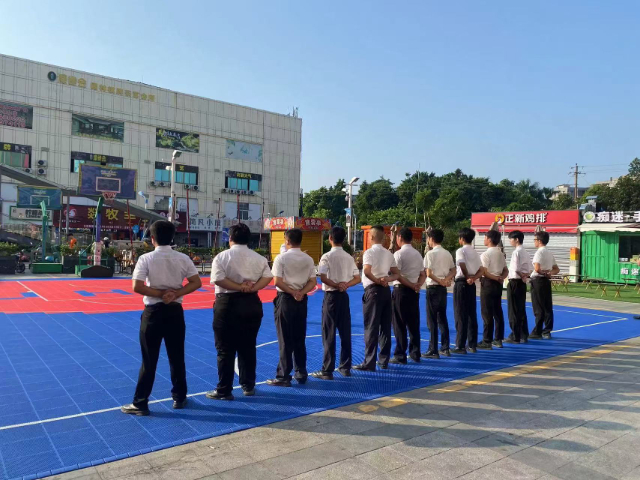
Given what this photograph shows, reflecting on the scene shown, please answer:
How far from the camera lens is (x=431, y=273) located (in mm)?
6617

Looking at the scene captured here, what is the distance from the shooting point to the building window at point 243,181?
168 ft

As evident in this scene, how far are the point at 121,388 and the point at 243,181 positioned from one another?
48210 millimetres

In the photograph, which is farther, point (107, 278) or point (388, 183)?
point (388, 183)

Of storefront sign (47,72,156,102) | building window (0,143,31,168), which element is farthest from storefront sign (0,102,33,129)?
storefront sign (47,72,156,102)

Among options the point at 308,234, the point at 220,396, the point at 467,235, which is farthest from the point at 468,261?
the point at 308,234

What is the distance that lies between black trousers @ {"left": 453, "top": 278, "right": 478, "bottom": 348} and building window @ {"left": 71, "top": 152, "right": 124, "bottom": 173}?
132 feet

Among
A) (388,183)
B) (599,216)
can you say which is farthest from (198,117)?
(599,216)

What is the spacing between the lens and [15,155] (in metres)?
39.1

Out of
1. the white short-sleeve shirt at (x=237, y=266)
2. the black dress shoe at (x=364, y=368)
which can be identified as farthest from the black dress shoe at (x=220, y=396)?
the black dress shoe at (x=364, y=368)

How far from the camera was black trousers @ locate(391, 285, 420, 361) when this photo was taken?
6258mm

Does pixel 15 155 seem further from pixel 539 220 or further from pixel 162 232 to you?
pixel 162 232

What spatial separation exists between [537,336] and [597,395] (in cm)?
339

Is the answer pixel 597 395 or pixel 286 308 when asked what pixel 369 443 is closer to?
pixel 286 308

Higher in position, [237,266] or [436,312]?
[237,266]
